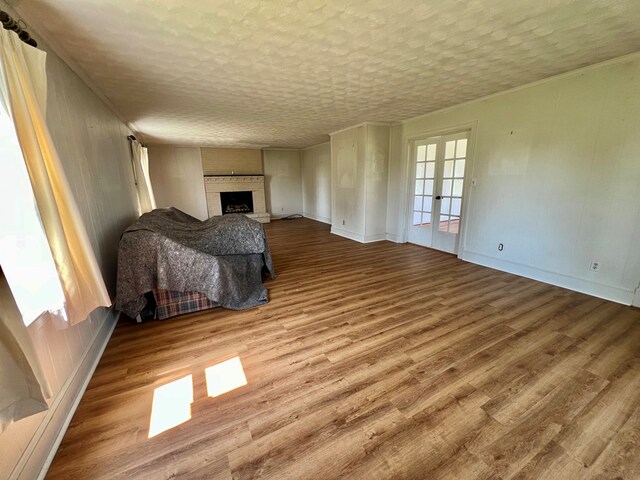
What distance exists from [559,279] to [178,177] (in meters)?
8.18

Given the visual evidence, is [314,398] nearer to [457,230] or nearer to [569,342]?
[569,342]

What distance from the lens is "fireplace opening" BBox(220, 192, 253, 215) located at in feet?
24.9

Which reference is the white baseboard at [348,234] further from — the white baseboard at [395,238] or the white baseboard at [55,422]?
the white baseboard at [55,422]

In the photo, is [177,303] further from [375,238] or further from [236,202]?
[236,202]

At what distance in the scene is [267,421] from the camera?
133cm

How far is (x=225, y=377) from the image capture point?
5.40ft

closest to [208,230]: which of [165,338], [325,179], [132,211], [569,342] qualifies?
[165,338]

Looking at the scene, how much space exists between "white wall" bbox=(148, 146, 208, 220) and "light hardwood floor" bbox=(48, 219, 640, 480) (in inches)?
223

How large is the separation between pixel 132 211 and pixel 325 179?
15.7 feet

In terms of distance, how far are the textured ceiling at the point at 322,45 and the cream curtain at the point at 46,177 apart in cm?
64

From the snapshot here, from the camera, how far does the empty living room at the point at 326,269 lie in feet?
3.77

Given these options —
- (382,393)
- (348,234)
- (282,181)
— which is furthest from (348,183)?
(382,393)

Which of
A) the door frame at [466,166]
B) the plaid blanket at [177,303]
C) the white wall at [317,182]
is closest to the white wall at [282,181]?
the white wall at [317,182]

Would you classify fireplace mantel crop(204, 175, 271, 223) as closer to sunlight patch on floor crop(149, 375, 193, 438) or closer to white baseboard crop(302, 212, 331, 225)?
white baseboard crop(302, 212, 331, 225)
